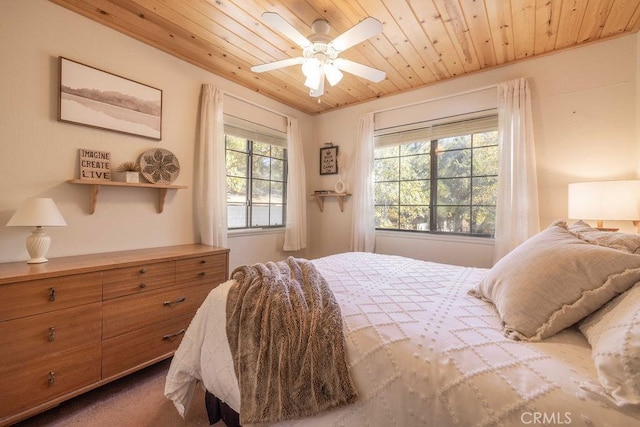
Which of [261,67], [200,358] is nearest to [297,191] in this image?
[261,67]

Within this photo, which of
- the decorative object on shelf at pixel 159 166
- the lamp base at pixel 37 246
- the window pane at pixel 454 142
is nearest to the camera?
the lamp base at pixel 37 246

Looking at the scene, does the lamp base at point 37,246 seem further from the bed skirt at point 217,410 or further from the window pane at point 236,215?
the window pane at point 236,215

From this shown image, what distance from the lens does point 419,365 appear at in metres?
0.84

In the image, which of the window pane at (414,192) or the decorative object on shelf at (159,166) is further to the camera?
the window pane at (414,192)

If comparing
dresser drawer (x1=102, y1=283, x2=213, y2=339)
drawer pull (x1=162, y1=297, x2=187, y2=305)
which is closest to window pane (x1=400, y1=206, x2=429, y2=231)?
dresser drawer (x1=102, y1=283, x2=213, y2=339)

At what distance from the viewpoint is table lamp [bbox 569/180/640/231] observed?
1.80 meters

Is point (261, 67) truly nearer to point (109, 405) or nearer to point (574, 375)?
point (574, 375)

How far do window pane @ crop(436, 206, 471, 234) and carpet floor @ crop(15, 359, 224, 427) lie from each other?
8.74 feet

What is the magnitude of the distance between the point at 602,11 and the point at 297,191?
3030 mm

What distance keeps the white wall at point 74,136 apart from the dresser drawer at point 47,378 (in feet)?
2.37

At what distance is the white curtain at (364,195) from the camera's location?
11.0 feet

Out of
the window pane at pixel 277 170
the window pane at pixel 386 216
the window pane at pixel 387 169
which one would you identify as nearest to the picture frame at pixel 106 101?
the window pane at pixel 277 170

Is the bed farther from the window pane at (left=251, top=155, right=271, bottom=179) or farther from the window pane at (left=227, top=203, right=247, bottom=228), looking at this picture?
the window pane at (left=251, top=155, right=271, bottom=179)

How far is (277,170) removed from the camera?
360 cm
